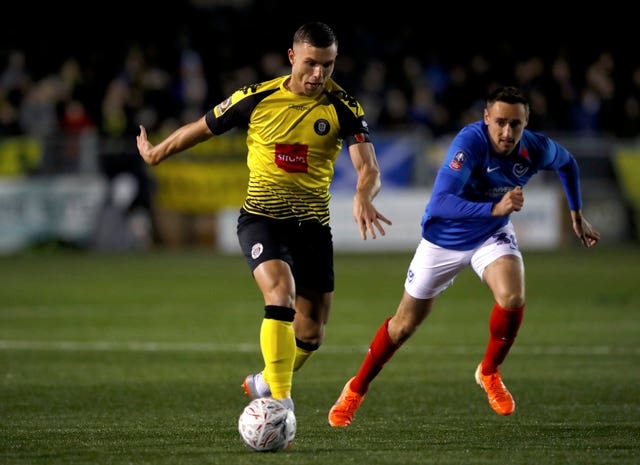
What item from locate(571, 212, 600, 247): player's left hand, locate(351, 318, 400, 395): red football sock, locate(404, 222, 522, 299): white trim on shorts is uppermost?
locate(571, 212, 600, 247): player's left hand

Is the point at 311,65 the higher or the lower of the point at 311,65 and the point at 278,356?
the higher

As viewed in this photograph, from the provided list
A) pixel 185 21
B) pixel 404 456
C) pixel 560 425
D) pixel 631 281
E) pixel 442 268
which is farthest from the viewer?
pixel 185 21

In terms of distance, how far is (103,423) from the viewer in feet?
25.8

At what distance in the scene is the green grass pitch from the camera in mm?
6938

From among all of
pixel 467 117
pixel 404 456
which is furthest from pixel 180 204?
pixel 404 456

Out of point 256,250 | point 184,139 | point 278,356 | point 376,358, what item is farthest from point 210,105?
point 278,356

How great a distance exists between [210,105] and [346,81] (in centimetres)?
293

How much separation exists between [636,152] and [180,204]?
29.9 feet

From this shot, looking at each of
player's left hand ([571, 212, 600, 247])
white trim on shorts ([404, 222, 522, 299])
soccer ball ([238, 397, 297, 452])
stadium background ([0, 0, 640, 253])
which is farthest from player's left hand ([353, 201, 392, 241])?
stadium background ([0, 0, 640, 253])

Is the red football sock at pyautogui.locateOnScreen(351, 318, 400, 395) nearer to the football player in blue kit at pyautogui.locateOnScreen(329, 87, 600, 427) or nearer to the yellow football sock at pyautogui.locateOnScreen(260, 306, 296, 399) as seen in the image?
the football player in blue kit at pyautogui.locateOnScreen(329, 87, 600, 427)

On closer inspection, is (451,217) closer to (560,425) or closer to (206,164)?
(560,425)

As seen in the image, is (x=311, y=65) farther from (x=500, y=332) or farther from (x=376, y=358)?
(x=500, y=332)

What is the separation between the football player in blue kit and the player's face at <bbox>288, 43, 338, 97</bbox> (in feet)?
3.42

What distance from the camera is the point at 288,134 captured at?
310 inches
